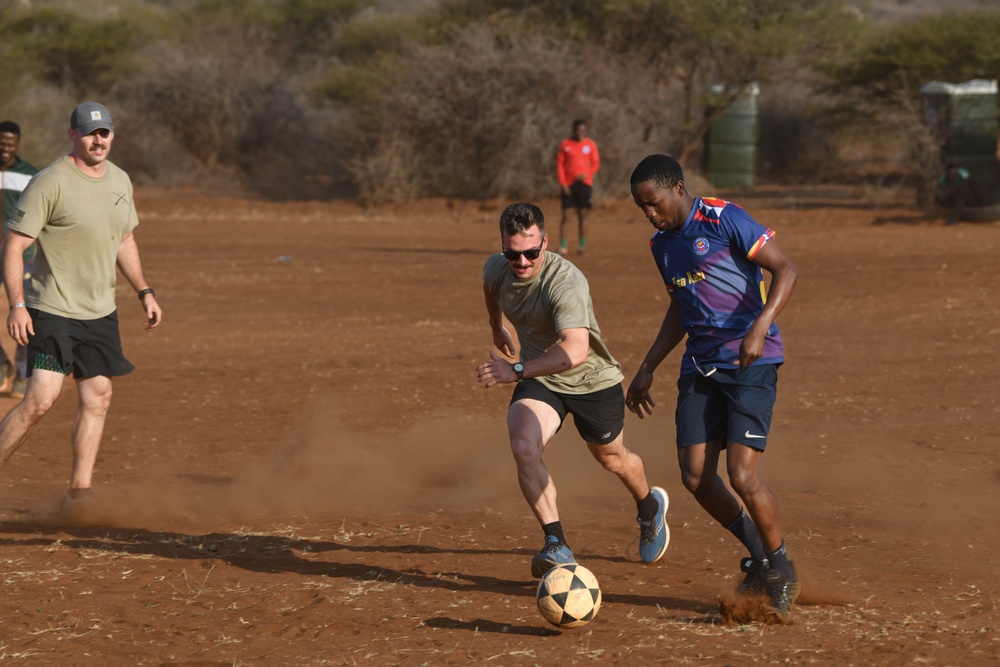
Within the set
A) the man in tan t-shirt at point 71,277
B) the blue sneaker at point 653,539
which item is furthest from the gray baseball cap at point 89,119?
the blue sneaker at point 653,539

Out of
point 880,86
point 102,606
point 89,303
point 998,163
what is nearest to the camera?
point 102,606

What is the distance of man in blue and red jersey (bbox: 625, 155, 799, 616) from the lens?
16.8ft

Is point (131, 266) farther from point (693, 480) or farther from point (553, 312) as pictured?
point (693, 480)

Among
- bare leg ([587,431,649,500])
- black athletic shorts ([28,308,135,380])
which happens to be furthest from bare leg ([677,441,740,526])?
black athletic shorts ([28,308,135,380])

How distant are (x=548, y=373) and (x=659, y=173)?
38.2 inches

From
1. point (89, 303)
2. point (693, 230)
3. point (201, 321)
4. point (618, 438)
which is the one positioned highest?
point (693, 230)

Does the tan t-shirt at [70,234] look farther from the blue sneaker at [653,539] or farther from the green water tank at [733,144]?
the green water tank at [733,144]

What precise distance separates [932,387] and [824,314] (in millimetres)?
4133

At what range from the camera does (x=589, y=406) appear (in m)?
5.90

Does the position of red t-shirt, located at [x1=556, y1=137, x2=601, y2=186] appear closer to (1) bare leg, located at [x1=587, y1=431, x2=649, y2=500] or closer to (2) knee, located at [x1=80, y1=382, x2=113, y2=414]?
(2) knee, located at [x1=80, y1=382, x2=113, y2=414]

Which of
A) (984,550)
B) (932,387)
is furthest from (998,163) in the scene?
(984,550)

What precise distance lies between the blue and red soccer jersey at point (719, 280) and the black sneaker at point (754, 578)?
2.69 feet

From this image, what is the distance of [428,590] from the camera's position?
19.1 ft

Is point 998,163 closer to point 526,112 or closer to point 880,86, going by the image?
point 880,86
